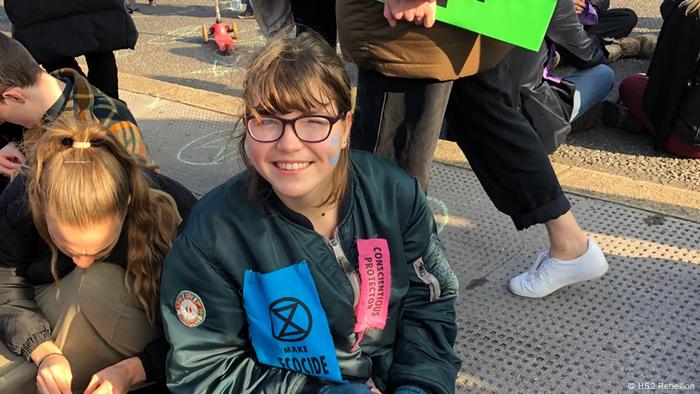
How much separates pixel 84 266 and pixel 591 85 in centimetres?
326

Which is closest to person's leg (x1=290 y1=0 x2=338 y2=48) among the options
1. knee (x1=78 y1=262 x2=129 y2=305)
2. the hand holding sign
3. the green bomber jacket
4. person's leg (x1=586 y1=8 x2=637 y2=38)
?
the hand holding sign

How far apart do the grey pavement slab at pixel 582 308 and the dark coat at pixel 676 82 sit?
4.16 feet

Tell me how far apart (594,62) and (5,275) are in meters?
3.74

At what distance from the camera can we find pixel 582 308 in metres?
2.37

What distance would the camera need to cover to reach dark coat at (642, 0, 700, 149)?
380cm

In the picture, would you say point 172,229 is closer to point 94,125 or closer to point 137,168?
point 137,168

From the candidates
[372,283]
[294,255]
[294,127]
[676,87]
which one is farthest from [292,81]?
[676,87]

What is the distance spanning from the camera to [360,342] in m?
1.76

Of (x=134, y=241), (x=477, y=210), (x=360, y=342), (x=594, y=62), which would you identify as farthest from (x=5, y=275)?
(x=594, y=62)

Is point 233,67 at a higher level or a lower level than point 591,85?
higher

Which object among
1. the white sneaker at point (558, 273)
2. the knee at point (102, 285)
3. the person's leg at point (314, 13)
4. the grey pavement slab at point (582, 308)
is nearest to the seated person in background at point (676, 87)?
the grey pavement slab at point (582, 308)

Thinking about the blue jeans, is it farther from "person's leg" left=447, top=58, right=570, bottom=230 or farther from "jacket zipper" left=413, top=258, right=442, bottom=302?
"jacket zipper" left=413, top=258, right=442, bottom=302

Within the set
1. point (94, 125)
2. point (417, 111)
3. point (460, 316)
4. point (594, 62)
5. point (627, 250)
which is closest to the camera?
point (94, 125)

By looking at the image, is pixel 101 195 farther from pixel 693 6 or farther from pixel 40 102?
pixel 693 6
